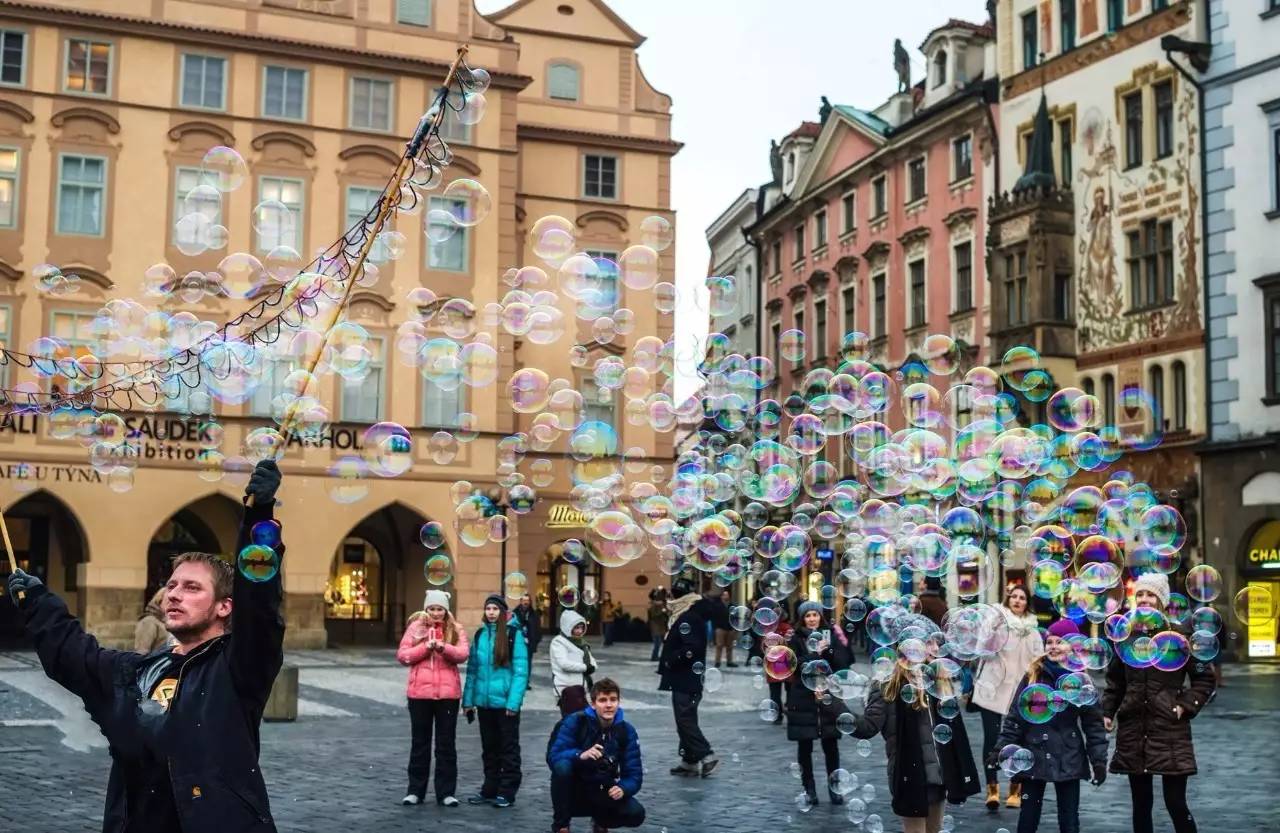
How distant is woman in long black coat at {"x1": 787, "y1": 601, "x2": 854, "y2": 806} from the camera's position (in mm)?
10992

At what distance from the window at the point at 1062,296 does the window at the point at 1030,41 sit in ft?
16.7

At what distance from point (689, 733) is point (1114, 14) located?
2416 centimetres

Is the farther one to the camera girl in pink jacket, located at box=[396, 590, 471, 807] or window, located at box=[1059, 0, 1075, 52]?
window, located at box=[1059, 0, 1075, 52]

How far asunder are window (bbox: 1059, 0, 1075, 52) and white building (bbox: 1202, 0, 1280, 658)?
404 centimetres

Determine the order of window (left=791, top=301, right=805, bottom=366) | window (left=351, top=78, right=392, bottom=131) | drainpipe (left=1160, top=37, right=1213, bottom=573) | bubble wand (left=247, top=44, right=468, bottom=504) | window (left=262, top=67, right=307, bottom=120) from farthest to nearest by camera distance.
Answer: window (left=791, top=301, right=805, bottom=366) → window (left=351, top=78, right=392, bottom=131) → window (left=262, top=67, right=307, bottom=120) → drainpipe (left=1160, top=37, right=1213, bottom=573) → bubble wand (left=247, top=44, right=468, bottom=504)

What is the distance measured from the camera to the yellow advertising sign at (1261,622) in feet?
92.2

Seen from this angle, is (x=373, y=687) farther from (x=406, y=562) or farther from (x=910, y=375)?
(x=910, y=375)

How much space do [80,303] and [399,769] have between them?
19634 mm

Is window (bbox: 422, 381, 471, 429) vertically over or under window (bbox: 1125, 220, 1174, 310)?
under

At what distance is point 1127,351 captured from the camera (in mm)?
31219

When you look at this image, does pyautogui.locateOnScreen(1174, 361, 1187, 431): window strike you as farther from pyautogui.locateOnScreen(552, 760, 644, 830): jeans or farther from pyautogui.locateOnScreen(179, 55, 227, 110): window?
pyautogui.locateOnScreen(552, 760, 644, 830): jeans

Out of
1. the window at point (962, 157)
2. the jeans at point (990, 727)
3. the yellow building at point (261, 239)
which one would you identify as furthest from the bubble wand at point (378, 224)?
the window at point (962, 157)

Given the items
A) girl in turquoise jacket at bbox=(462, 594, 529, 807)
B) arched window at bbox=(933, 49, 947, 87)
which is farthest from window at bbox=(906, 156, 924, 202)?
girl in turquoise jacket at bbox=(462, 594, 529, 807)

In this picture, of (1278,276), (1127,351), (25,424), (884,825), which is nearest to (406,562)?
(25,424)
